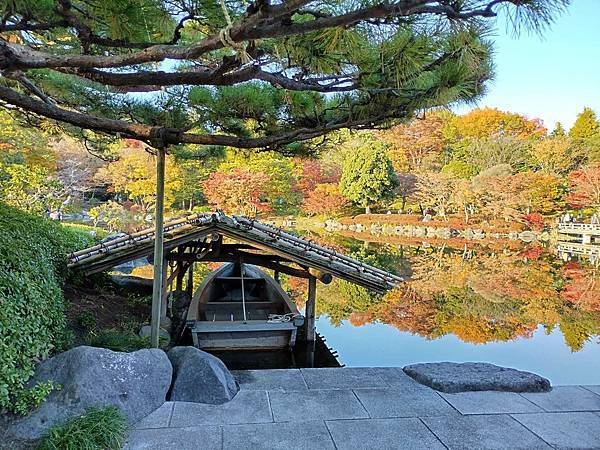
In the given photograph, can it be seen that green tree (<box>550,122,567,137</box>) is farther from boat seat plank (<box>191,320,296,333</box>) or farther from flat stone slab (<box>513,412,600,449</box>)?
flat stone slab (<box>513,412,600,449</box>)

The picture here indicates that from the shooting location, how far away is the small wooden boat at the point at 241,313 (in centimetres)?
556

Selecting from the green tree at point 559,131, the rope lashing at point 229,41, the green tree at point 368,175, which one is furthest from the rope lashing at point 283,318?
the green tree at point 559,131

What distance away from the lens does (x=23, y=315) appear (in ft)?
8.76

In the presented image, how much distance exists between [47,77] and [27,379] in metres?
2.35

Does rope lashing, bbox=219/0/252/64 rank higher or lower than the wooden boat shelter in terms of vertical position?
higher

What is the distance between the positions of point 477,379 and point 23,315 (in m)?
2.95

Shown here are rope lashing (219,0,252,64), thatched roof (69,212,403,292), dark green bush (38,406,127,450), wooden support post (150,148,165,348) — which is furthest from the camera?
thatched roof (69,212,403,292)

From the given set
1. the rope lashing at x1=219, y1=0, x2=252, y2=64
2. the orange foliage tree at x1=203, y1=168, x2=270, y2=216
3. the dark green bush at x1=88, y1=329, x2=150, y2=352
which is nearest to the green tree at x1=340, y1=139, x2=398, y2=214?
the orange foliage tree at x1=203, y1=168, x2=270, y2=216

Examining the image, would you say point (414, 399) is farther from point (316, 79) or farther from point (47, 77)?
point (47, 77)

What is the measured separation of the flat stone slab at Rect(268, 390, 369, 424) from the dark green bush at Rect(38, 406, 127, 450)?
0.86m

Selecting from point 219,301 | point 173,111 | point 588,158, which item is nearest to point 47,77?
point 173,111

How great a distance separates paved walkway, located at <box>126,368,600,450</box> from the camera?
2373 millimetres

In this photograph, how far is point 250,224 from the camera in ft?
17.4

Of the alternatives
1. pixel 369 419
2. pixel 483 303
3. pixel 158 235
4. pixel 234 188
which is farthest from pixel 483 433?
pixel 234 188
